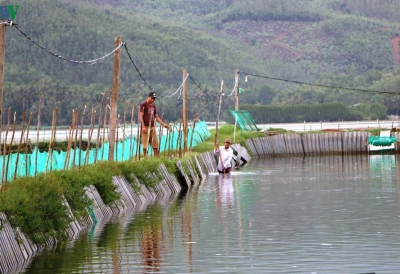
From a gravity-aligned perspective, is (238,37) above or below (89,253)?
above

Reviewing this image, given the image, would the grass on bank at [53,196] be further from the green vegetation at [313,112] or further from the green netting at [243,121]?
the green vegetation at [313,112]

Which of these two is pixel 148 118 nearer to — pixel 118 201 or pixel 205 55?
pixel 118 201

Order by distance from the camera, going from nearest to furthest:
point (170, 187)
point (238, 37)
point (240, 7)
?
point (170, 187) → point (238, 37) → point (240, 7)

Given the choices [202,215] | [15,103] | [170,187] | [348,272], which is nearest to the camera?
[348,272]

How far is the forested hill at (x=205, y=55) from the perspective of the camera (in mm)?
116500

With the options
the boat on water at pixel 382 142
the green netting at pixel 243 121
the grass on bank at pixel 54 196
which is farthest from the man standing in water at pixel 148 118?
the green netting at pixel 243 121

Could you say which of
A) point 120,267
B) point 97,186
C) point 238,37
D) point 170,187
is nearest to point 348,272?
point 120,267

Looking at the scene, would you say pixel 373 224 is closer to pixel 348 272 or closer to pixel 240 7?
pixel 348 272

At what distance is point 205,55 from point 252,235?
437ft

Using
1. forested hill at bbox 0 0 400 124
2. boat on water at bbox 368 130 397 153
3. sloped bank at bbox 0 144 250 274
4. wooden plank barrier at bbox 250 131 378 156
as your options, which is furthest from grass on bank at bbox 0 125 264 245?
forested hill at bbox 0 0 400 124

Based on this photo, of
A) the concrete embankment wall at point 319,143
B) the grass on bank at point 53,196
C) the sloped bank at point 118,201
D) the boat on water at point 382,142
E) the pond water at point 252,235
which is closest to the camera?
the sloped bank at point 118,201

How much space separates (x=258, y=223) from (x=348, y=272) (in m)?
6.51

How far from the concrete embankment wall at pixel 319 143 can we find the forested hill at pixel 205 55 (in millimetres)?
43389

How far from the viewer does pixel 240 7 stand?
200m
